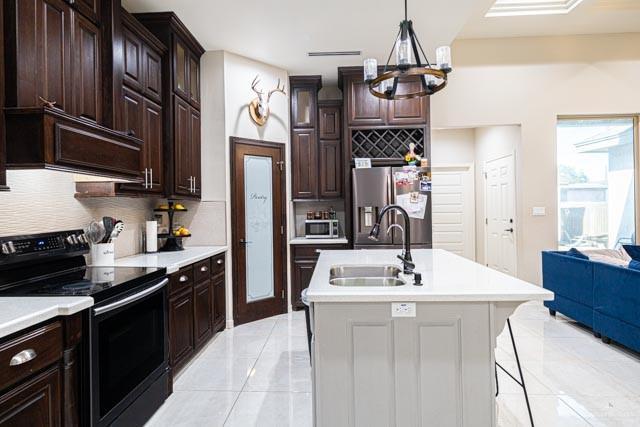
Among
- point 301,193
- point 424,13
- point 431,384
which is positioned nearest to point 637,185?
point 424,13

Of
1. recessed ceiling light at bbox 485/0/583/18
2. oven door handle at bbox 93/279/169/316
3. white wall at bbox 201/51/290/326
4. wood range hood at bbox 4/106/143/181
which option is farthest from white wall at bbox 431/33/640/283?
wood range hood at bbox 4/106/143/181

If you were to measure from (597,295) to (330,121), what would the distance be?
354 cm

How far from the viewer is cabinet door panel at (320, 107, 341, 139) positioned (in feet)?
16.8

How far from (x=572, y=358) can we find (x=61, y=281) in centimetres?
376

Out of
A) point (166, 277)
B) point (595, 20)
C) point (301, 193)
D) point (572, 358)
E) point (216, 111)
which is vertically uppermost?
point (595, 20)

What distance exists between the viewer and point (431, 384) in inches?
68.1

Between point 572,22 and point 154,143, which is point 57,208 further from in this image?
point 572,22

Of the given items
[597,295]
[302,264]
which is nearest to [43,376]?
[302,264]

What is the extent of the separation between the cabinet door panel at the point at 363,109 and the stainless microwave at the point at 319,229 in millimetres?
1333

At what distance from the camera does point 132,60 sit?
291 centimetres

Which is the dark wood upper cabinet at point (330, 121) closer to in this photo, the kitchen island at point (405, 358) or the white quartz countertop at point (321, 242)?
the white quartz countertop at point (321, 242)

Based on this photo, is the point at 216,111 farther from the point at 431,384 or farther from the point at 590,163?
the point at 590,163

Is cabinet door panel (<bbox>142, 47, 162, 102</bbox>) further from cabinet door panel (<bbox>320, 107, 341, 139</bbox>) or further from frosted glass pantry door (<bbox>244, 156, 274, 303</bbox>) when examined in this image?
cabinet door panel (<bbox>320, 107, 341, 139</bbox>)

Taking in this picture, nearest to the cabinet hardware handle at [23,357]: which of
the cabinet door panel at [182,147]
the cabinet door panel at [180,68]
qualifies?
the cabinet door panel at [182,147]
